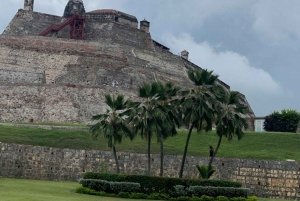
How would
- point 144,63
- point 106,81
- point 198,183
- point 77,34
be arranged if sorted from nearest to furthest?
point 198,183 → point 106,81 → point 144,63 → point 77,34

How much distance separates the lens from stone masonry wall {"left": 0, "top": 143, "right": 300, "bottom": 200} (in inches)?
1090

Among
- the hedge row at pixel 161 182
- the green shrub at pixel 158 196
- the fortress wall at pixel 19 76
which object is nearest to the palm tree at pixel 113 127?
the hedge row at pixel 161 182

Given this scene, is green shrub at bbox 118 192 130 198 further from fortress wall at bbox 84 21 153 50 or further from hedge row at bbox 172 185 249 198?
fortress wall at bbox 84 21 153 50

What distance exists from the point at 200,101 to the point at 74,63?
26.8m

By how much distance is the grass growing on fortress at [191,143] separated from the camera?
2939cm

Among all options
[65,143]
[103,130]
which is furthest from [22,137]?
[103,130]

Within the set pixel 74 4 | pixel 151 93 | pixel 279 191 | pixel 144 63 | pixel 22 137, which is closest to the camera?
pixel 151 93

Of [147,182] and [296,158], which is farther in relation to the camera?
[296,158]

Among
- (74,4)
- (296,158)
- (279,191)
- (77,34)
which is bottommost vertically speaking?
(279,191)

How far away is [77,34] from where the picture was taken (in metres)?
61.4

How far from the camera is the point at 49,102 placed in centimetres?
4006

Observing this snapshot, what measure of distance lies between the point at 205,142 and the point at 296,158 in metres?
5.83

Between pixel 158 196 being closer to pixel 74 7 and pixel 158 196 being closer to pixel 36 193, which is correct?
pixel 36 193

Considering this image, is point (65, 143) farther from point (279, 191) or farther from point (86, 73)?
point (86, 73)
